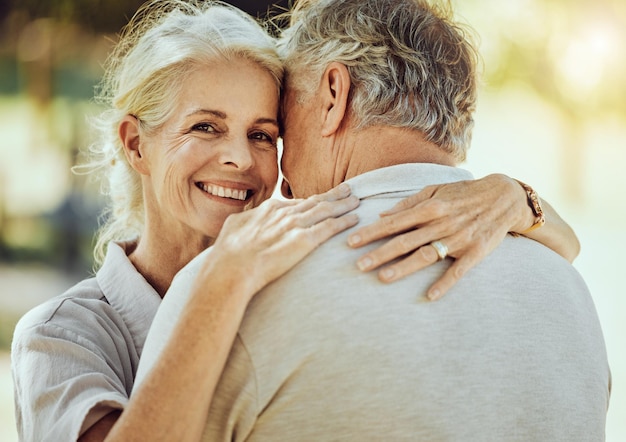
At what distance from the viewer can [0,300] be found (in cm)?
961

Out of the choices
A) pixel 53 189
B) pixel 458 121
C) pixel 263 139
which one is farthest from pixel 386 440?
pixel 53 189

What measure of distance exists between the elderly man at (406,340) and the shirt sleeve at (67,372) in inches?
13.3

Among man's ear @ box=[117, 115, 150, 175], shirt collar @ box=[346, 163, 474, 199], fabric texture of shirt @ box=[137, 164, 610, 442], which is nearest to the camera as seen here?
fabric texture of shirt @ box=[137, 164, 610, 442]

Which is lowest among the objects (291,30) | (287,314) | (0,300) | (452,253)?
(0,300)

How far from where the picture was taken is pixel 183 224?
2.61m

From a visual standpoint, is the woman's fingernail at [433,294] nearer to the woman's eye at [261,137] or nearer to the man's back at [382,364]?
the man's back at [382,364]

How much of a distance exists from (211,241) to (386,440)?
130 centimetres

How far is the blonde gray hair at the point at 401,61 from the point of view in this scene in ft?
6.43

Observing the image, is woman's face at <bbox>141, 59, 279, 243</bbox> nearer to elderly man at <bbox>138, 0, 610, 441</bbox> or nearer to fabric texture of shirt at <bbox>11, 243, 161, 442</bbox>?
fabric texture of shirt at <bbox>11, 243, 161, 442</bbox>

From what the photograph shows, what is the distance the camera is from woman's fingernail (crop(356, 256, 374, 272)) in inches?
61.7

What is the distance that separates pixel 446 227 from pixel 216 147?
40.4 inches

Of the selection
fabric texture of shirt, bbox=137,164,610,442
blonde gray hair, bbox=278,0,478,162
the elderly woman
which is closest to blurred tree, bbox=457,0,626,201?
the elderly woman

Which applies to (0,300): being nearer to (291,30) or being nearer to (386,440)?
(291,30)

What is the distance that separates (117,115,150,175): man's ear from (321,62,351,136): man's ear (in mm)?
869
